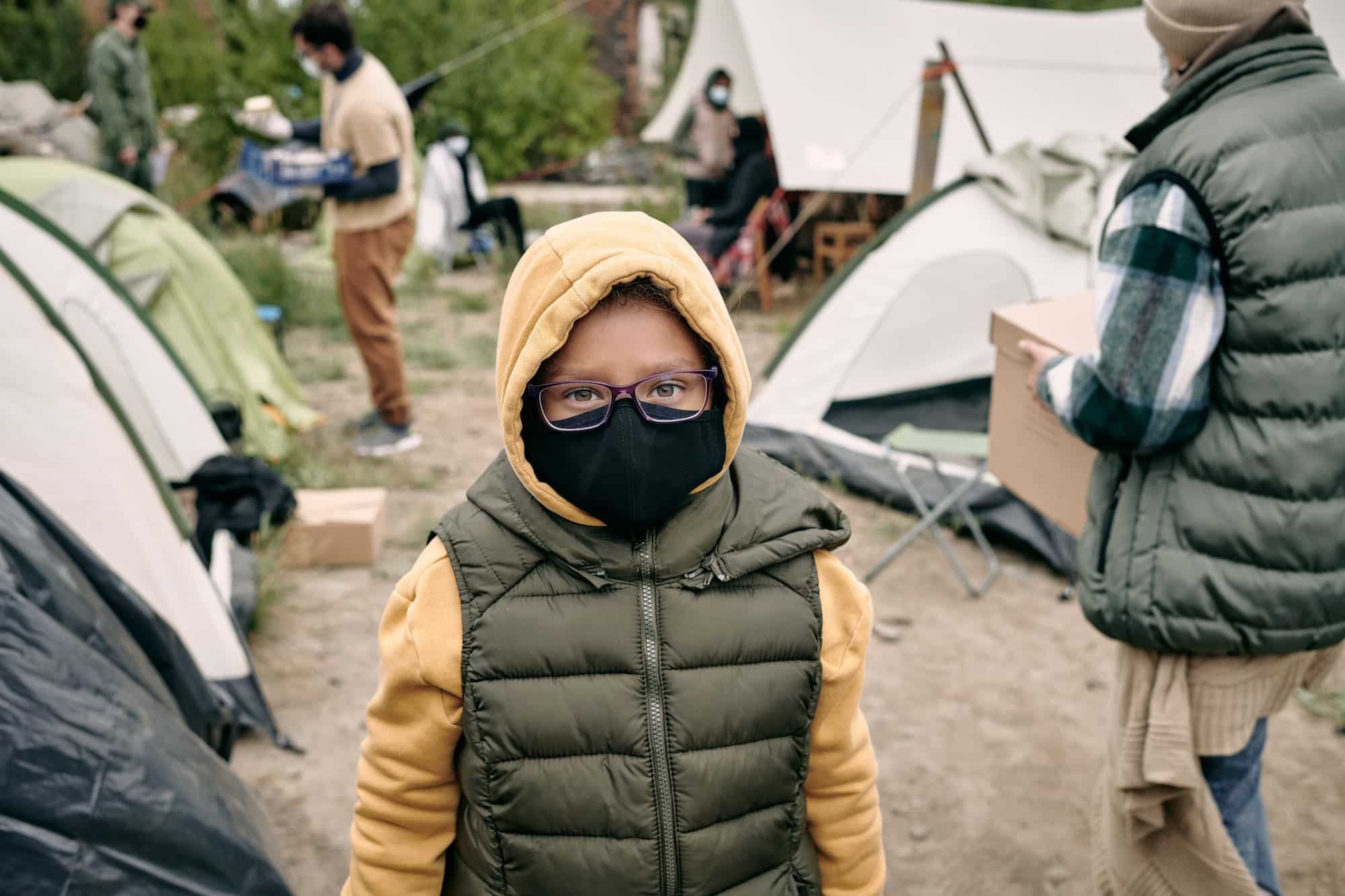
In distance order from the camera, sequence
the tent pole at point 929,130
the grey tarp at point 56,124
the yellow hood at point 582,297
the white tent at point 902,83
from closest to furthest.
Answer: the yellow hood at point 582,297 → the tent pole at point 929,130 → the white tent at point 902,83 → the grey tarp at point 56,124

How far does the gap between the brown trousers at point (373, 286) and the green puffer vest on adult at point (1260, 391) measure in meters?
3.92

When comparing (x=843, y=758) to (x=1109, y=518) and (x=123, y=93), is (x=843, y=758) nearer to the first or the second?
(x=1109, y=518)

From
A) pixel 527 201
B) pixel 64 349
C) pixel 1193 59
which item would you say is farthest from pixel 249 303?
pixel 527 201

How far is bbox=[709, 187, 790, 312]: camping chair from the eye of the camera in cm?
840

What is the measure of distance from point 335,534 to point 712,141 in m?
5.53

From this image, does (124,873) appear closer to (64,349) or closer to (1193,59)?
(64,349)

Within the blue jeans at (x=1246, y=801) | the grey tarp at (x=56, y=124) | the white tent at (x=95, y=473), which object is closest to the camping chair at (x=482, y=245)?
the grey tarp at (x=56, y=124)

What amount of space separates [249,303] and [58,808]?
4.20 meters

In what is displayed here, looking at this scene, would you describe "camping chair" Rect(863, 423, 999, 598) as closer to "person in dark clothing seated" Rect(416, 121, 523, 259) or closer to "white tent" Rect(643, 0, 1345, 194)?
"white tent" Rect(643, 0, 1345, 194)

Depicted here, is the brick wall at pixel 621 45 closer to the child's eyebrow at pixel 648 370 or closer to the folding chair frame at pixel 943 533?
the folding chair frame at pixel 943 533

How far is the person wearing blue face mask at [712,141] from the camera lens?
29.1 feet

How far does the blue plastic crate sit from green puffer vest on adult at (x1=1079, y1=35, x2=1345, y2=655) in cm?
384

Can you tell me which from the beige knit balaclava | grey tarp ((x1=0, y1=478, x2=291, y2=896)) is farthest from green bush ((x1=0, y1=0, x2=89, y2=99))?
the beige knit balaclava

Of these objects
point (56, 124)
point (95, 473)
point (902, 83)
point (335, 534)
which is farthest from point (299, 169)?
point (56, 124)
